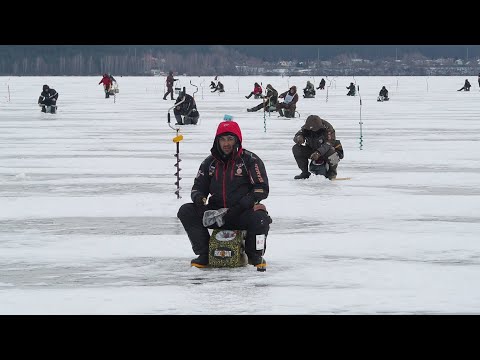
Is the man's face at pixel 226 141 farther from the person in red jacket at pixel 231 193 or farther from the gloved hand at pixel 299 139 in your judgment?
the gloved hand at pixel 299 139

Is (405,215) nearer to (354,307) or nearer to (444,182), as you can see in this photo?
(444,182)

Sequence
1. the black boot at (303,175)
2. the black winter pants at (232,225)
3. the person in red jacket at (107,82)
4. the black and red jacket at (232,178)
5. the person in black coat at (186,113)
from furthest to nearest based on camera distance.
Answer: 1. the person in red jacket at (107,82)
2. the person in black coat at (186,113)
3. the black boot at (303,175)
4. the black and red jacket at (232,178)
5. the black winter pants at (232,225)

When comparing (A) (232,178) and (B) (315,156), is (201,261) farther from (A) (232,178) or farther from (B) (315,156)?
(B) (315,156)

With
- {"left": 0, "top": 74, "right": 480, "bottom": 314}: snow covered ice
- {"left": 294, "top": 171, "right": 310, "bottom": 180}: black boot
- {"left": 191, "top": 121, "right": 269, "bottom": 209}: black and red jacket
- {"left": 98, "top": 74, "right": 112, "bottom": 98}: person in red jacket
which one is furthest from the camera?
{"left": 98, "top": 74, "right": 112, "bottom": 98}: person in red jacket

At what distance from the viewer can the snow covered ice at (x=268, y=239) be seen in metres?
8.51

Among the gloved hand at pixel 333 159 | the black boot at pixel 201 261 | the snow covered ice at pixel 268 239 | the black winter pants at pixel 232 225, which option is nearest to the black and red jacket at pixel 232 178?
the black winter pants at pixel 232 225

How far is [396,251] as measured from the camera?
35.3ft

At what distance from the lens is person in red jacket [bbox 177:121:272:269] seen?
9.71m

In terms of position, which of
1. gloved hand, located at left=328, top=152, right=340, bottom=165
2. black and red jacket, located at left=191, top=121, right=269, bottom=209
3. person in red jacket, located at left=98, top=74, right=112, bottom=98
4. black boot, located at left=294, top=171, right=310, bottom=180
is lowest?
black boot, located at left=294, top=171, right=310, bottom=180

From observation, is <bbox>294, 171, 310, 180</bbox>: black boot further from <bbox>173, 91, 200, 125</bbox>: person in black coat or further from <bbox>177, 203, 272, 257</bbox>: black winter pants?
<bbox>173, 91, 200, 125</bbox>: person in black coat

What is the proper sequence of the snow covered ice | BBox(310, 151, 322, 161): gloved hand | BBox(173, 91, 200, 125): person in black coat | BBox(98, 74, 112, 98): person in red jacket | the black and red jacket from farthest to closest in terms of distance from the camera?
BBox(98, 74, 112, 98): person in red jacket < BBox(173, 91, 200, 125): person in black coat < BBox(310, 151, 322, 161): gloved hand < the black and red jacket < the snow covered ice

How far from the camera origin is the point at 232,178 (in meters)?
9.86

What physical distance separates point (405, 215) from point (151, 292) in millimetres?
5286

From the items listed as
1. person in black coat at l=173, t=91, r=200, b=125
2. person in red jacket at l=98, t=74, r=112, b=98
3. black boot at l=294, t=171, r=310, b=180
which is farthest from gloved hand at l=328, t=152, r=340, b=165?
person in red jacket at l=98, t=74, r=112, b=98
